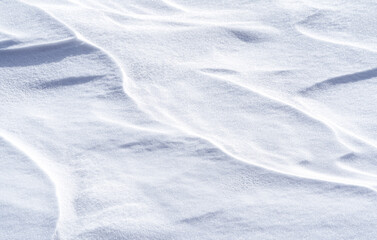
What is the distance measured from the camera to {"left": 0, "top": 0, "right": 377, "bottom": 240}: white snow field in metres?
1.23

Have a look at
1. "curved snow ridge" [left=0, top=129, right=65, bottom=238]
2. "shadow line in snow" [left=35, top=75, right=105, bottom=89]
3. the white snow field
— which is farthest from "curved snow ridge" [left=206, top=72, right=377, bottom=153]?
"curved snow ridge" [left=0, top=129, right=65, bottom=238]

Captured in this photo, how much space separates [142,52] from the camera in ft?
5.88

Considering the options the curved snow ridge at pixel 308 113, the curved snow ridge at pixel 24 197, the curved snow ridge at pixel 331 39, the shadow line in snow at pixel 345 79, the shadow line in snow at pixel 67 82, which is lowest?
the curved snow ridge at pixel 24 197

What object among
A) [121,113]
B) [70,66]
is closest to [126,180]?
[121,113]

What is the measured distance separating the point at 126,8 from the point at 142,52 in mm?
325

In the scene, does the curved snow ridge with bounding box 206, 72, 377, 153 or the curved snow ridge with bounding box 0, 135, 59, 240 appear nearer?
the curved snow ridge with bounding box 0, 135, 59, 240

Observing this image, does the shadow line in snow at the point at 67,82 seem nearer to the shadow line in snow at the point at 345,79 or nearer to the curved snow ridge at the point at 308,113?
the curved snow ridge at the point at 308,113

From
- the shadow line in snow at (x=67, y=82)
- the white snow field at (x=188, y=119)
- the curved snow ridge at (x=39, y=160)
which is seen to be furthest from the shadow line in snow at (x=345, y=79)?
the curved snow ridge at (x=39, y=160)

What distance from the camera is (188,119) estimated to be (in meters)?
1.53

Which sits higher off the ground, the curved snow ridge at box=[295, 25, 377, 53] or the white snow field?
the curved snow ridge at box=[295, 25, 377, 53]

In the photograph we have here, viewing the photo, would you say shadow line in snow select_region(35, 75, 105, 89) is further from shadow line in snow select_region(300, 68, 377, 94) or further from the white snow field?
shadow line in snow select_region(300, 68, 377, 94)

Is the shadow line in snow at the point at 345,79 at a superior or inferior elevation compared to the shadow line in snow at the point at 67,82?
superior

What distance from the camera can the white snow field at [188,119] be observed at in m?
1.23

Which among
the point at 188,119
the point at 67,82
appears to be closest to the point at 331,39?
the point at 188,119
